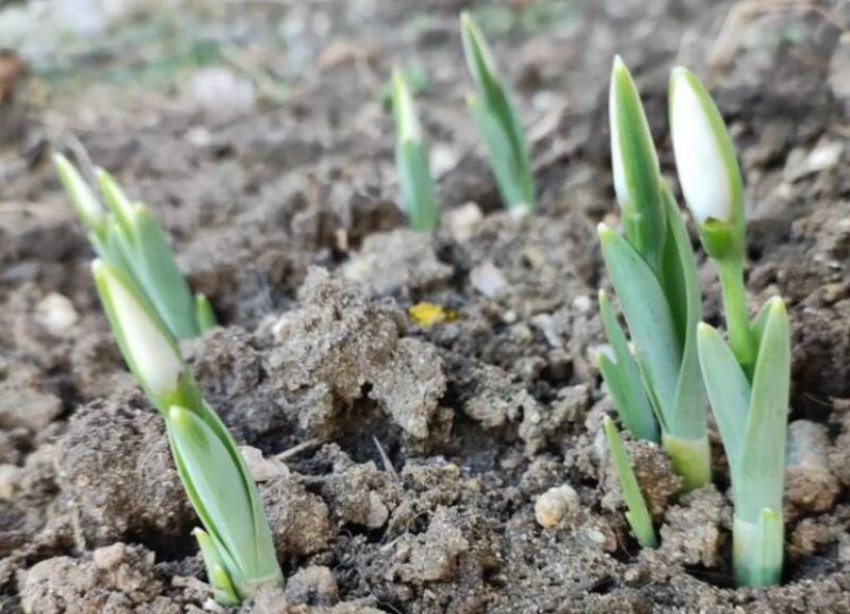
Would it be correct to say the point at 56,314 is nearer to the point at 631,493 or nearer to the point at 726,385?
the point at 631,493

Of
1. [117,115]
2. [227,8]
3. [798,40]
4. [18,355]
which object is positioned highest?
[227,8]

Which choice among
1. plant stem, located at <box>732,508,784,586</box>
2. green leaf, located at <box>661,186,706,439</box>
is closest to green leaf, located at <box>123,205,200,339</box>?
green leaf, located at <box>661,186,706,439</box>

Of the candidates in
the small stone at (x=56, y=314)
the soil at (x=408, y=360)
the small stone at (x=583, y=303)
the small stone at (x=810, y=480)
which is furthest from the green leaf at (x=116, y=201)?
the small stone at (x=810, y=480)

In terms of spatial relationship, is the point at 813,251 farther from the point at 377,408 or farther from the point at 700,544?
the point at 377,408

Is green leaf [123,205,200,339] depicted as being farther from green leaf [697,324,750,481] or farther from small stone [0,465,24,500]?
green leaf [697,324,750,481]

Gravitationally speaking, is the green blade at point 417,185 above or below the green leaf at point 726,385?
above

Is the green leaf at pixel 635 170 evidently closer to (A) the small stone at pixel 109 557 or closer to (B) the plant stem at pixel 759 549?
(B) the plant stem at pixel 759 549

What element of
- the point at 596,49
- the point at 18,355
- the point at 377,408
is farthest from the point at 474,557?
the point at 596,49
